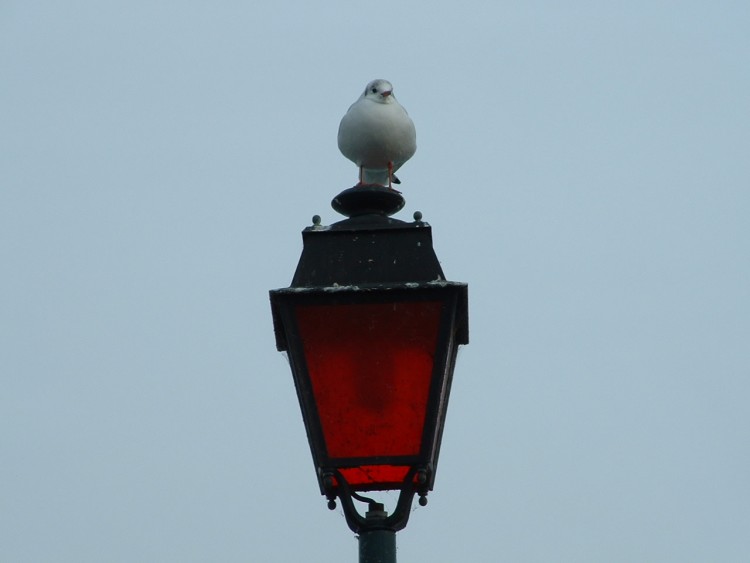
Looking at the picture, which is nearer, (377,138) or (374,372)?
(374,372)

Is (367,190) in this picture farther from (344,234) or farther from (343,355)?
(343,355)

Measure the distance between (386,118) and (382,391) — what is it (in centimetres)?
125

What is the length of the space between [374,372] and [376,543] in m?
0.50

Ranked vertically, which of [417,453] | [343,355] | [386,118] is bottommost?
[417,453]

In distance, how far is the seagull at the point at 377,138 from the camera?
459cm

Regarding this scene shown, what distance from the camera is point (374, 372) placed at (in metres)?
3.77

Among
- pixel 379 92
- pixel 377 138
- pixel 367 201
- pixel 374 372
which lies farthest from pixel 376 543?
pixel 379 92

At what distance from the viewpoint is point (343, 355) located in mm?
3793

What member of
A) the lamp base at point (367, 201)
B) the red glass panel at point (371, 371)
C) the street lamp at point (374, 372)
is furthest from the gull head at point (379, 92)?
the red glass panel at point (371, 371)

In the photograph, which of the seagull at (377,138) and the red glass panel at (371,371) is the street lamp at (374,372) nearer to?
the red glass panel at (371,371)

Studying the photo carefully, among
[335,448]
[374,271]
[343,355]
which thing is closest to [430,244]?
[374,271]

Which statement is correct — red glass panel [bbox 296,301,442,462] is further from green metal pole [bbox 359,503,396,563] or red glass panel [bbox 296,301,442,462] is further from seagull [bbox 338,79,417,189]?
seagull [bbox 338,79,417,189]

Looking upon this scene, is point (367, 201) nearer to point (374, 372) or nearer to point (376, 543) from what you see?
point (374, 372)

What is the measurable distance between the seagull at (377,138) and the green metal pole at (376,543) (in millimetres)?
1363
